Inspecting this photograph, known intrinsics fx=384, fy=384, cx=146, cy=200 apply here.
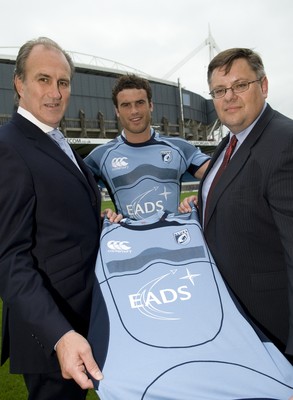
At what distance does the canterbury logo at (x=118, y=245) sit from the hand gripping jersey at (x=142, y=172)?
62.6 inches

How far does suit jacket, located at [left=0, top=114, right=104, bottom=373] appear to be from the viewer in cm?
185

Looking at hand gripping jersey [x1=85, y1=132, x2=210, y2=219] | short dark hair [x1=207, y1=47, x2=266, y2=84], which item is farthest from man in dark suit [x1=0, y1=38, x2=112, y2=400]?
hand gripping jersey [x1=85, y1=132, x2=210, y2=219]

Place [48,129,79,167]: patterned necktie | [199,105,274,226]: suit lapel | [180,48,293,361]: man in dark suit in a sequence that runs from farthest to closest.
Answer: [48,129,79,167]: patterned necktie < [199,105,274,226]: suit lapel < [180,48,293,361]: man in dark suit

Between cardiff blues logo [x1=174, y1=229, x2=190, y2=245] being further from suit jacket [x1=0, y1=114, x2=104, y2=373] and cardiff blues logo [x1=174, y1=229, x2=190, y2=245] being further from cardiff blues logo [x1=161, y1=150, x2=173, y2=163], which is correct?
cardiff blues logo [x1=161, y1=150, x2=173, y2=163]

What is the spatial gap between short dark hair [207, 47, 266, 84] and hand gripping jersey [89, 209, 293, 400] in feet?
3.66

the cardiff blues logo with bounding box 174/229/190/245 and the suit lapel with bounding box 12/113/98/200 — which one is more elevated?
the suit lapel with bounding box 12/113/98/200

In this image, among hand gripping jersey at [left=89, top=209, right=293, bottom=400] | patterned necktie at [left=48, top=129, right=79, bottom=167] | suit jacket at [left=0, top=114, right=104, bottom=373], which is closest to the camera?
hand gripping jersey at [left=89, top=209, right=293, bottom=400]

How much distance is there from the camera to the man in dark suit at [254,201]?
199cm

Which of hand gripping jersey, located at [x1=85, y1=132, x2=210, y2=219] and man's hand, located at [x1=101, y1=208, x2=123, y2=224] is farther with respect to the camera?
hand gripping jersey, located at [x1=85, y1=132, x2=210, y2=219]

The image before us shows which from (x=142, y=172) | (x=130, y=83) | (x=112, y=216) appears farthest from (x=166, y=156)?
(x=112, y=216)

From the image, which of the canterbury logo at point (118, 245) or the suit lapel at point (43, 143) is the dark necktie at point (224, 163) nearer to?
the canterbury logo at point (118, 245)

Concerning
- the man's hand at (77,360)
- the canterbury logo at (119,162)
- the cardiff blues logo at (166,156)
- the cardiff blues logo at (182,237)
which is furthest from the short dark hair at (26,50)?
the cardiff blues logo at (166,156)

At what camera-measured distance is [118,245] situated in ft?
8.07

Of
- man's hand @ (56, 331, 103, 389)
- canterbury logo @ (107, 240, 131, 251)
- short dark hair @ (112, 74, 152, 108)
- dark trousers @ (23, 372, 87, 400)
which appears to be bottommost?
dark trousers @ (23, 372, 87, 400)
